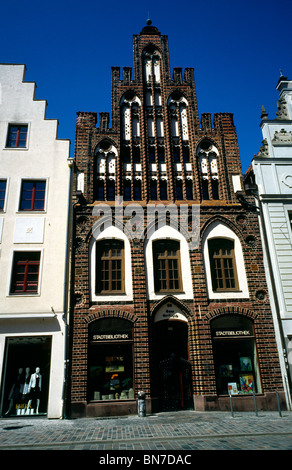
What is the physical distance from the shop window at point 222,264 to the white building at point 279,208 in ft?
5.65

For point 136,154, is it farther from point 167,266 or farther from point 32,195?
point 167,266

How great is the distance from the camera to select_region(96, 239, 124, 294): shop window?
631 inches

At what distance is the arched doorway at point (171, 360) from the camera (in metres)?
15.0

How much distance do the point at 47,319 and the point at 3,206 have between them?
6.12 m

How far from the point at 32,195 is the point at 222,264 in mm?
10357

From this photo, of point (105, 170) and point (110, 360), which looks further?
point (105, 170)

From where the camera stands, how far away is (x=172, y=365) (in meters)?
15.4

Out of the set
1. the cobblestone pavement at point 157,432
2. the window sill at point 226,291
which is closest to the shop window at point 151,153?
the window sill at point 226,291

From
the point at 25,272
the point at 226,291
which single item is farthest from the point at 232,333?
the point at 25,272

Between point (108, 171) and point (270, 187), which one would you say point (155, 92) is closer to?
point (108, 171)

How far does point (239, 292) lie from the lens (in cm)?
1636

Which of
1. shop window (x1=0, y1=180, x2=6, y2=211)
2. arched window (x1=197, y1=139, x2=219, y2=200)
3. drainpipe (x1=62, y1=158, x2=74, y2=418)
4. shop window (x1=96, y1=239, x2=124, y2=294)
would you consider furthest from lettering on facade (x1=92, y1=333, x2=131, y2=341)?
arched window (x1=197, y1=139, x2=219, y2=200)

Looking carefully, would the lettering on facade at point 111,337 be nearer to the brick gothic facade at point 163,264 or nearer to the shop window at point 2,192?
the brick gothic facade at point 163,264
